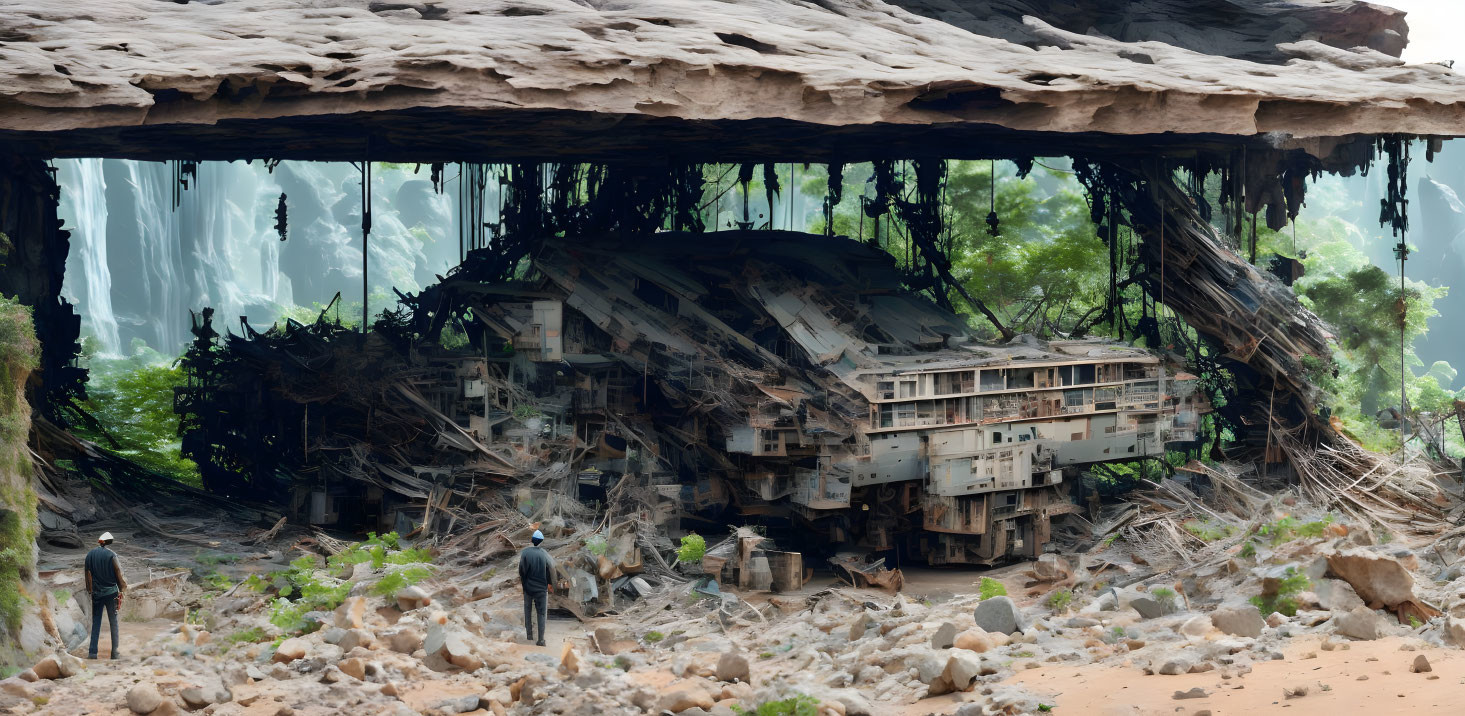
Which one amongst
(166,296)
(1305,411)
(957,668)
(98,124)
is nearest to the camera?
(957,668)

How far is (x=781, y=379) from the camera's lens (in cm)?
2278

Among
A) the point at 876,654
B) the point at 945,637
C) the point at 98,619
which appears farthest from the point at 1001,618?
the point at 98,619

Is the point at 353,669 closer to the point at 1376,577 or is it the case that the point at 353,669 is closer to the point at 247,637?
the point at 247,637

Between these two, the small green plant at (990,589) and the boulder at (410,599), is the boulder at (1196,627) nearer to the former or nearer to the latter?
the small green plant at (990,589)

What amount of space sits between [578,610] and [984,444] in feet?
26.0

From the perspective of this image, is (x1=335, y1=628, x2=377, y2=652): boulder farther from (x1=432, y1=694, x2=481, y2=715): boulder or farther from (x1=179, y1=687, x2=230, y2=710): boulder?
(x1=179, y1=687, x2=230, y2=710): boulder

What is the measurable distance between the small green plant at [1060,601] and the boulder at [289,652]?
7.96 m

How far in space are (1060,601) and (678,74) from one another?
27.7ft

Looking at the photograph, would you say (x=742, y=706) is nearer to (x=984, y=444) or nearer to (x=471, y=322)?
(x=984, y=444)

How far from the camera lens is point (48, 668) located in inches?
460

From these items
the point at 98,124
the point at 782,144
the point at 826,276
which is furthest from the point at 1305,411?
the point at 98,124

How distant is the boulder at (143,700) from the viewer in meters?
10.9

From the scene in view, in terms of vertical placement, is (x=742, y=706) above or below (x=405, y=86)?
below

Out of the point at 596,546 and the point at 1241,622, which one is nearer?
the point at 1241,622
